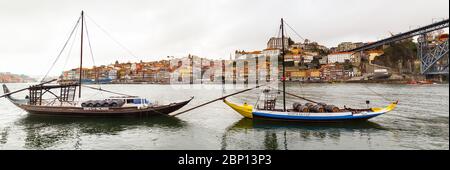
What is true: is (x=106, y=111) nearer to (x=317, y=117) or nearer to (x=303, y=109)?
(x=303, y=109)

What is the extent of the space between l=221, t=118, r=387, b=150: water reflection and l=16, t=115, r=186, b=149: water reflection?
16.1 feet

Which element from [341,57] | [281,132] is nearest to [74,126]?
[281,132]

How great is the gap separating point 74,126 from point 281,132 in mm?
15269

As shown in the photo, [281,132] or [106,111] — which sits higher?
[106,111]

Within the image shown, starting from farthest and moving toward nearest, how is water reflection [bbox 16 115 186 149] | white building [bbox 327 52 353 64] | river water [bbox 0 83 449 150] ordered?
white building [bbox 327 52 353 64]
water reflection [bbox 16 115 186 149]
river water [bbox 0 83 449 150]

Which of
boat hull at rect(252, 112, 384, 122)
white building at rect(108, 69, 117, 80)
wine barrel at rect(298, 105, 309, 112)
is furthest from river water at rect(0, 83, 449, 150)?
white building at rect(108, 69, 117, 80)

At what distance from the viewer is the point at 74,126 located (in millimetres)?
23016

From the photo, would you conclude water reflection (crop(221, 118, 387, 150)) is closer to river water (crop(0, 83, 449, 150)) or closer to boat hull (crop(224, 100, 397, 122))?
river water (crop(0, 83, 449, 150))

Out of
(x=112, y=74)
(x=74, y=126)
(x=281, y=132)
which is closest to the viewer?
(x=281, y=132)

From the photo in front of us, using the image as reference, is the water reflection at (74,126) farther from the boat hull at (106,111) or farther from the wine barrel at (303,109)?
the wine barrel at (303,109)

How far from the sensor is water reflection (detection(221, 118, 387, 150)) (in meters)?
17.5

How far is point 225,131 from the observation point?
69.0 feet

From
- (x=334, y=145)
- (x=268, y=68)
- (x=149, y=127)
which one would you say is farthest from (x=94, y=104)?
(x=268, y=68)

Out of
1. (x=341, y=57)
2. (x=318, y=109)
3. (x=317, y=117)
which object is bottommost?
(x=317, y=117)
